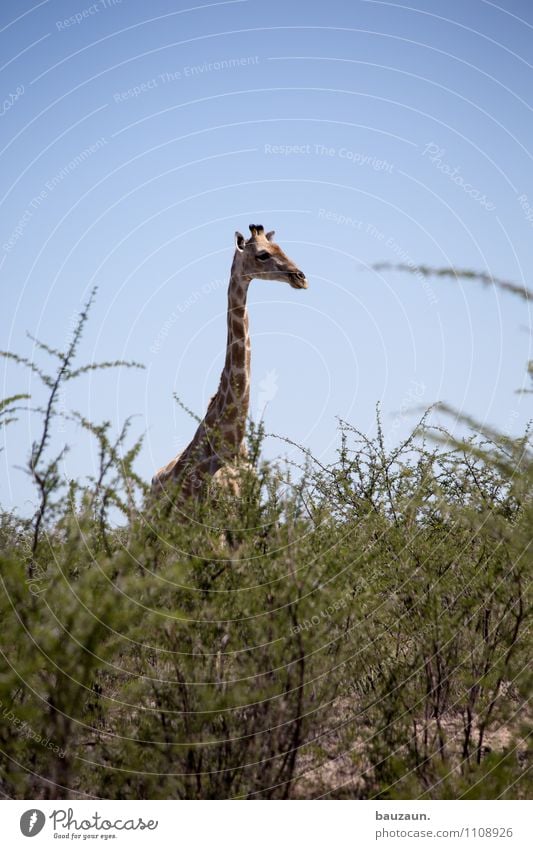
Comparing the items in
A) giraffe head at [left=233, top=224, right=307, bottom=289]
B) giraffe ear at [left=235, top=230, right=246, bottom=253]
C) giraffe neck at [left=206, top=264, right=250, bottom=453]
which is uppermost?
giraffe ear at [left=235, top=230, right=246, bottom=253]

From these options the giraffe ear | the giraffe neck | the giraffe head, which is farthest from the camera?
the giraffe ear

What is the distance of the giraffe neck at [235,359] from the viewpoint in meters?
8.62

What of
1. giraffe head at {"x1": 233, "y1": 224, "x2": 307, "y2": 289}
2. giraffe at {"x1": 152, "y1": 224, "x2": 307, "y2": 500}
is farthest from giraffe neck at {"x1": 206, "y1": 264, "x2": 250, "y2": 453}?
giraffe head at {"x1": 233, "y1": 224, "x2": 307, "y2": 289}

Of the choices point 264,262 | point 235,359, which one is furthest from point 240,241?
point 235,359

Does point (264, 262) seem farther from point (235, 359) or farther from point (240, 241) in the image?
point (235, 359)

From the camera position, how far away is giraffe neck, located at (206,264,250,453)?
8617 mm

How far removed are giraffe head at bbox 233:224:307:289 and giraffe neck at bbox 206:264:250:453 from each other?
14cm

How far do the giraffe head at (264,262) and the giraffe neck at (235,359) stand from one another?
0.14 metres

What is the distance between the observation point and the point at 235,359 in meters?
9.01

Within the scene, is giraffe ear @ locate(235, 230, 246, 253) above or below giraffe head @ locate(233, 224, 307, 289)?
above

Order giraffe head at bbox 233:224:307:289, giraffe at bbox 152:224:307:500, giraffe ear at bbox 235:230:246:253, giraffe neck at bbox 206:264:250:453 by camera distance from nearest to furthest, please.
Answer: giraffe neck at bbox 206:264:250:453
giraffe at bbox 152:224:307:500
giraffe head at bbox 233:224:307:289
giraffe ear at bbox 235:230:246:253

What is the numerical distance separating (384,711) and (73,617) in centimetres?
183

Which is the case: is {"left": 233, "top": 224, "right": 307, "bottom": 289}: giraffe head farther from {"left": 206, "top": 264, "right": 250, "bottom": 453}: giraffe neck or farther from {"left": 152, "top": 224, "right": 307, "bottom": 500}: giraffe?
{"left": 206, "top": 264, "right": 250, "bottom": 453}: giraffe neck
